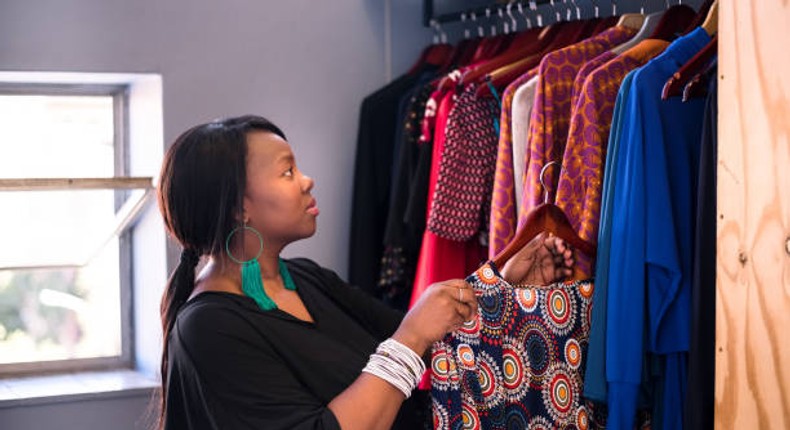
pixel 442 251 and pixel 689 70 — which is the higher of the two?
pixel 689 70

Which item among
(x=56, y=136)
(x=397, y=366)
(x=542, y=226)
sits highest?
(x=56, y=136)

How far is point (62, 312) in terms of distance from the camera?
356 centimetres

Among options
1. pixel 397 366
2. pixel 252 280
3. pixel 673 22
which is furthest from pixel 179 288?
pixel 673 22

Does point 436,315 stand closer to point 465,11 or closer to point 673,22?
point 673,22

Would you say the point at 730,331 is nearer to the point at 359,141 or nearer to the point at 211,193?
the point at 211,193

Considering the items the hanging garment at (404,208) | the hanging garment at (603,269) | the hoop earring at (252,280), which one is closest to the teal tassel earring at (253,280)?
the hoop earring at (252,280)

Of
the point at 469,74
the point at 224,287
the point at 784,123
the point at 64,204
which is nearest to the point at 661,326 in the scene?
the point at 784,123

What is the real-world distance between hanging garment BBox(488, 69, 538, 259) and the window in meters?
1.14

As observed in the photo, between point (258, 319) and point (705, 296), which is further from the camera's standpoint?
point (705, 296)

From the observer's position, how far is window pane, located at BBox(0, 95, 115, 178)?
3492mm

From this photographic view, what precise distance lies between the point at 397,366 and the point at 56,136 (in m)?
2.01

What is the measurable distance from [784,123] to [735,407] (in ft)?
1.59

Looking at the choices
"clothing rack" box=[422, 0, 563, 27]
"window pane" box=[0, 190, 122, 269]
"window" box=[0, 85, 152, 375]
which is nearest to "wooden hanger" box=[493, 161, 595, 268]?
"clothing rack" box=[422, 0, 563, 27]

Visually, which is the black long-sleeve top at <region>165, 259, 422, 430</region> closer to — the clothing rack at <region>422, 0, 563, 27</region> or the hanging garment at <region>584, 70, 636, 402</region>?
the hanging garment at <region>584, 70, 636, 402</region>
